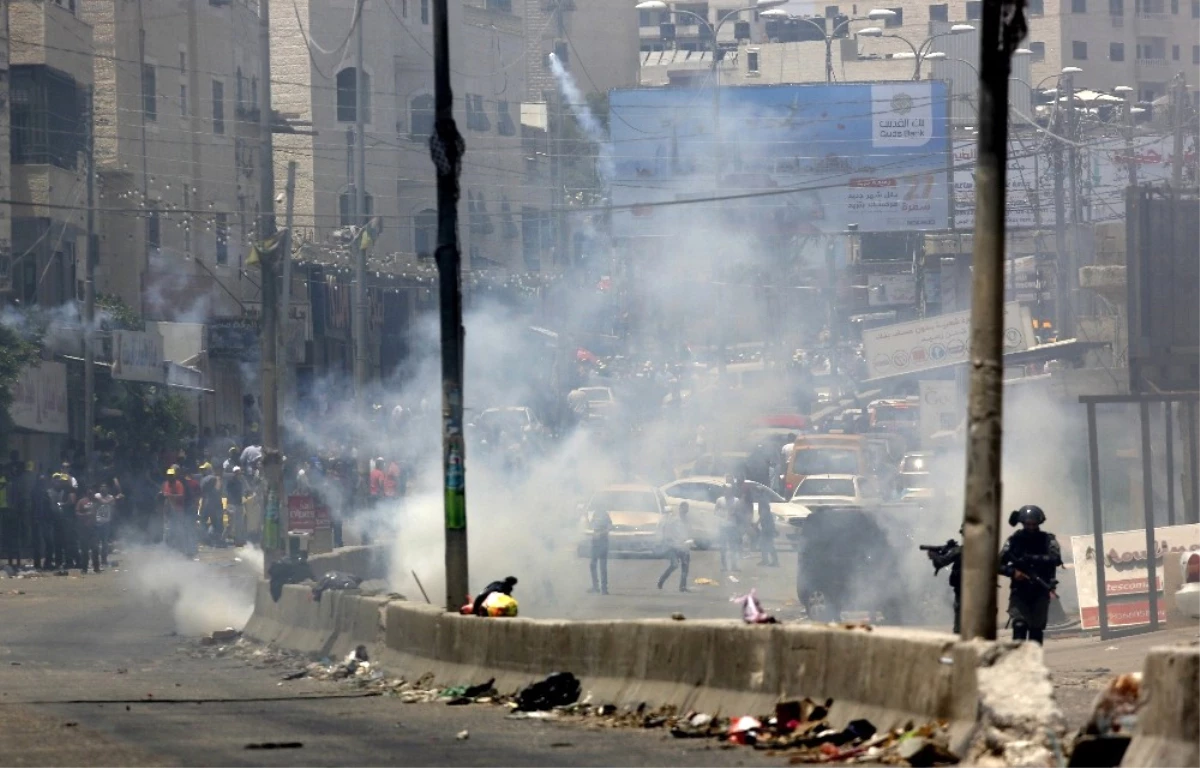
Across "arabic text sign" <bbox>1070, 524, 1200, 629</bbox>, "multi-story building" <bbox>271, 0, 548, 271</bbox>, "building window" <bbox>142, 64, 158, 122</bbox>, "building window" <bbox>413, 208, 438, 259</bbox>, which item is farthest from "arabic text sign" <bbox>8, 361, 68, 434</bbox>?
"building window" <bbox>413, 208, 438, 259</bbox>

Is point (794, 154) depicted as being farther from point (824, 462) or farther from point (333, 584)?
point (333, 584)

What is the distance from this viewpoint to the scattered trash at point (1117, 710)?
7938mm

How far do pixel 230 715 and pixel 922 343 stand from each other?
34003mm

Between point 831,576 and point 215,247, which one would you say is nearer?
point 831,576

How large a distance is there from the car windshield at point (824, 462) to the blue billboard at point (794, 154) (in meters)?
16.4

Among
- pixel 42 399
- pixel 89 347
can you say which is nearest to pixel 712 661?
pixel 89 347

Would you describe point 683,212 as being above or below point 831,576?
above

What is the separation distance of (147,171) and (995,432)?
158 ft

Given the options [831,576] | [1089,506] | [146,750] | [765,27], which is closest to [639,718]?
[146,750]

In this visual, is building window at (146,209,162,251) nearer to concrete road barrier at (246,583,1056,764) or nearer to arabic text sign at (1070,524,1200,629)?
arabic text sign at (1070,524,1200,629)

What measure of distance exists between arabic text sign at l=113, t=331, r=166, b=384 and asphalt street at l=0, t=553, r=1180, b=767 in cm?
1725

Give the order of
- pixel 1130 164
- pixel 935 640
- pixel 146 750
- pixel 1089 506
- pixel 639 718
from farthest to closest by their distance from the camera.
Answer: pixel 1130 164
pixel 1089 506
pixel 639 718
pixel 146 750
pixel 935 640

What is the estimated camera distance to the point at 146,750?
9992 millimetres

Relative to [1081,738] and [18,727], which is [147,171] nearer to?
[18,727]
